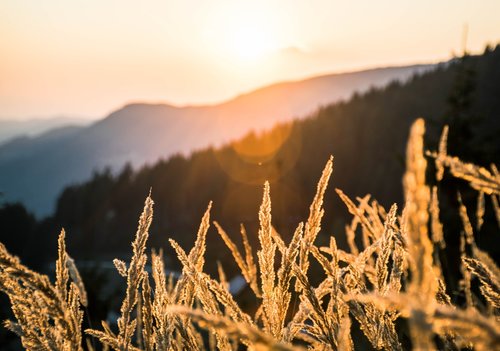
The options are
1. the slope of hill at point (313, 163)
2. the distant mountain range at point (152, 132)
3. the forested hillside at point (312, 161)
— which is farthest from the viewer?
the distant mountain range at point (152, 132)

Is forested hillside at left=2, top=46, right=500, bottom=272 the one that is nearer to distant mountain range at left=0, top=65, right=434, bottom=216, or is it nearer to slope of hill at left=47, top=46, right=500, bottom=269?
slope of hill at left=47, top=46, right=500, bottom=269

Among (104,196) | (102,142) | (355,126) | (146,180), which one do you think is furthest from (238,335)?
(102,142)

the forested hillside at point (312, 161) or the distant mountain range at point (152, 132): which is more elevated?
the forested hillside at point (312, 161)

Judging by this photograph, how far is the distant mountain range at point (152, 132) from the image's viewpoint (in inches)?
4934

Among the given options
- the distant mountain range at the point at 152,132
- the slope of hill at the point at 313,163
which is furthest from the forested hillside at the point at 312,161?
the distant mountain range at the point at 152,132

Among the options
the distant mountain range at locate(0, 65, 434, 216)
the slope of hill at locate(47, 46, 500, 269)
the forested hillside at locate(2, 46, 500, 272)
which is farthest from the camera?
the distant mountain range at locate(0, 65, 434, 216)

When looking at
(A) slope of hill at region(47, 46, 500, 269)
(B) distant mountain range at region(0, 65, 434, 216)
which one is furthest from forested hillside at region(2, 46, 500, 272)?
(B) distant mountain range at region(0, 65, 434, 216)

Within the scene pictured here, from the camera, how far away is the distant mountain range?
12531 centimetres

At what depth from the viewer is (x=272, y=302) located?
1.00 meters

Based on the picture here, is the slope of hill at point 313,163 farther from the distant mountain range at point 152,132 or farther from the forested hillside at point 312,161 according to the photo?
the distant mountain range at point 152,132

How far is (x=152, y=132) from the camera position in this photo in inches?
7146

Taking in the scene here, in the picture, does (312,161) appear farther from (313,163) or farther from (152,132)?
(152,132)

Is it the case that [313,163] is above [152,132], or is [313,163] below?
above

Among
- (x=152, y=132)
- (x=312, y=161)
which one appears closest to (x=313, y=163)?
(x=312, y=161)
